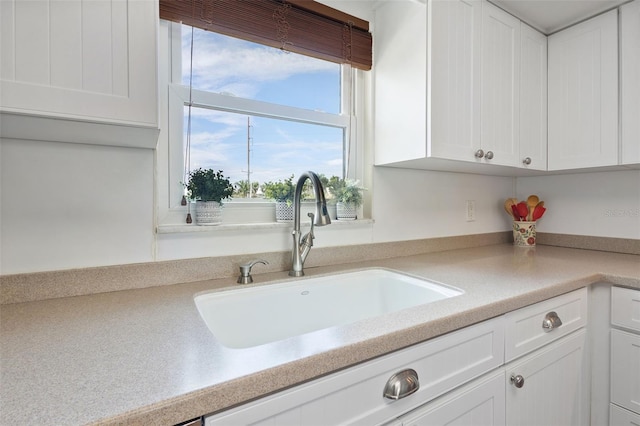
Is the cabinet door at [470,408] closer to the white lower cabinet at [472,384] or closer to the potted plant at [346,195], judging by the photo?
the white lower cabinet at [472,384]

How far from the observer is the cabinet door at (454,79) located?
→ 129 cm

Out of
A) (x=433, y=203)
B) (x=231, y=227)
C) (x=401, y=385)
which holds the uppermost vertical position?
(x=433, y=203)

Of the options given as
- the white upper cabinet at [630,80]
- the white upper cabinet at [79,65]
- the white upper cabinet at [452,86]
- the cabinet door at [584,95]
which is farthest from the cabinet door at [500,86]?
the white upper cabinet at [79,65]

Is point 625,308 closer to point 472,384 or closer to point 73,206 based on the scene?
point 472,384

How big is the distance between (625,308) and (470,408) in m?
0.80

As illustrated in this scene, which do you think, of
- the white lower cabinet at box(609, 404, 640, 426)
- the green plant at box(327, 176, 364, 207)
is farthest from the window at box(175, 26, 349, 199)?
the white lower cabinet at box(609, 404, 640, 426)

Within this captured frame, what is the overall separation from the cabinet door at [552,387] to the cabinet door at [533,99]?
94 cm

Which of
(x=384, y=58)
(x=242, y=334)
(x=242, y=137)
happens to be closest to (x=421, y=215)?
(x=384, y=58)

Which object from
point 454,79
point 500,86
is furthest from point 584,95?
point 454,79

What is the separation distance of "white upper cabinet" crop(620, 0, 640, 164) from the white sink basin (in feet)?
4.17

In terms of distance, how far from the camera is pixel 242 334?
3.23 ft

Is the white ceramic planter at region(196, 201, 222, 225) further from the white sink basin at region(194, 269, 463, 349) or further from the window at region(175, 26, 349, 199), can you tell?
the white sink basin at region(194, 269, 463, 349)

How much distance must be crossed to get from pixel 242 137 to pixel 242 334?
781 millimetres

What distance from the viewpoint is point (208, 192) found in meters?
1.12
